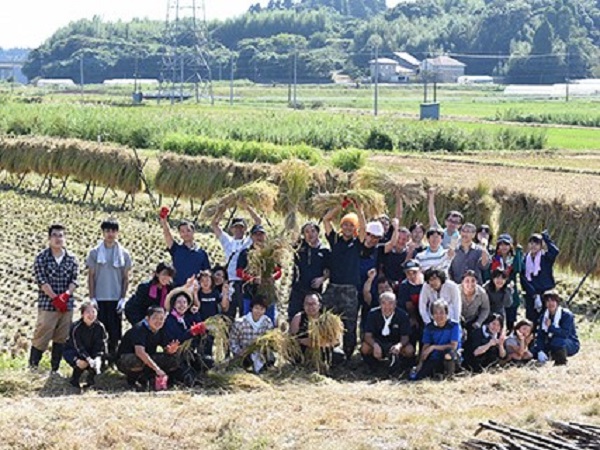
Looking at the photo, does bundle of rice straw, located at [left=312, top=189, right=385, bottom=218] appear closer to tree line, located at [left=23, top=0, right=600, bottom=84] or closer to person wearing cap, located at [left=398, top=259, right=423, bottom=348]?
person wearing cap, located at [left=398, top=259, right=423, bottom=348]

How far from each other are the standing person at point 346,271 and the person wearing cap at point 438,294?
2.42 ft

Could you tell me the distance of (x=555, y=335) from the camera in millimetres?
11781

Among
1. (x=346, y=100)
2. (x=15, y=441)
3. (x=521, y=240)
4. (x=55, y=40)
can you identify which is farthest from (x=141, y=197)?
(x=55, y=40)

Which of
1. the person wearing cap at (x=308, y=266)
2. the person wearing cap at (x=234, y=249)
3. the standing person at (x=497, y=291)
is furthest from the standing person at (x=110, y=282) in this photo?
the standing person at (x=497, y=291)

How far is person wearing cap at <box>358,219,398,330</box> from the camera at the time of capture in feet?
39.3

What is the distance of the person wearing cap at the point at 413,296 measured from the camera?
1170 centimetres

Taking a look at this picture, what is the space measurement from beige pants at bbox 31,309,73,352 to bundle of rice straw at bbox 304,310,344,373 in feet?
7.59

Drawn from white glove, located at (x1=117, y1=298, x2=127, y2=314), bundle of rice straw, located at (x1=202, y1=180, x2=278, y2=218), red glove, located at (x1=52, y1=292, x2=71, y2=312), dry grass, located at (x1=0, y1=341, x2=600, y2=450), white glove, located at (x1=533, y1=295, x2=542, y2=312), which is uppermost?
bundle of rice straw, located at (x1=202, y1=180, x2=278, y2=218)

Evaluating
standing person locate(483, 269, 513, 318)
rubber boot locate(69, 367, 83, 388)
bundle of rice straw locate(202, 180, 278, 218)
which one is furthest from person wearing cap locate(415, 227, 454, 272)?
rubber boot locate(69, 367, 83, 388)

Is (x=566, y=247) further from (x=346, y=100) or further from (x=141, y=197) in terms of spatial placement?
(x=346, y=100)

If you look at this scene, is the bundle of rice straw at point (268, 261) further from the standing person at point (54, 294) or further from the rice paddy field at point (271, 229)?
the standing person at point (54, 294)

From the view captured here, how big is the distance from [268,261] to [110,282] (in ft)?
5.07

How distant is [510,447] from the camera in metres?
8.48

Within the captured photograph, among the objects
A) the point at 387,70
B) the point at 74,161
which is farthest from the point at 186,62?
the point at 74,161
